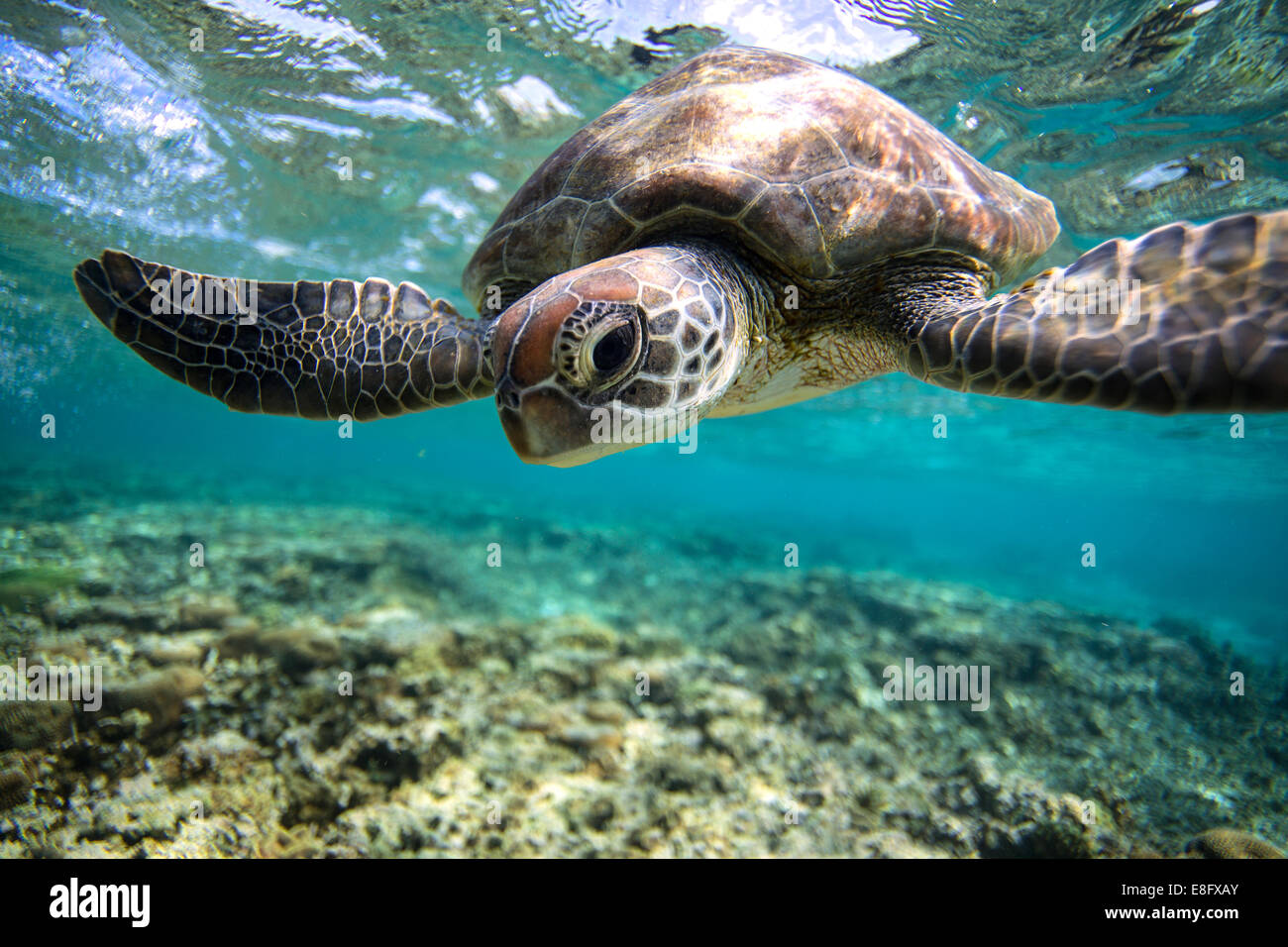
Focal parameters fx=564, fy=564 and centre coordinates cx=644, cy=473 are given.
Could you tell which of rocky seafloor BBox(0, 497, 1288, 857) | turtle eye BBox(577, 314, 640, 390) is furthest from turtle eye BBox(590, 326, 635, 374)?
rocky seafloor BBox(0, 497, 1288, 857)

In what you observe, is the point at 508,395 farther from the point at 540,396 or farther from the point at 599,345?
the point at 599,345

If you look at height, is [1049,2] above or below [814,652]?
above

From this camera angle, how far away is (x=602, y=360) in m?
2.22

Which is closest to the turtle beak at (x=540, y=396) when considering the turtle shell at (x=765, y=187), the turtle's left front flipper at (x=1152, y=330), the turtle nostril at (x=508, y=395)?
the turtle nostril at (x=508, y=395)

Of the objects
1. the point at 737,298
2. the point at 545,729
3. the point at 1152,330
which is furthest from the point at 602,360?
the point at 545,729

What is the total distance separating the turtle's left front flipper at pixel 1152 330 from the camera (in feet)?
7.13

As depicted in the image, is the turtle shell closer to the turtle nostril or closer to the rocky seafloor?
the turtle nostril

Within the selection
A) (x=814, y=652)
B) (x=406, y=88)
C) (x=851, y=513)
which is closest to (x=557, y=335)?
(x=814, y=652)

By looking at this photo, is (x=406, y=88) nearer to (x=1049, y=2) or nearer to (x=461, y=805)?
(x=1049, y=2)

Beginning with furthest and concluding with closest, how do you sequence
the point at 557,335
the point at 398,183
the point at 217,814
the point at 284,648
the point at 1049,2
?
the point at 398,183 → the point at 1049,2 → the point at 284,648 → the point at 217,814 → the point at 557,335

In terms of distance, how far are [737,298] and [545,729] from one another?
11.4 feet

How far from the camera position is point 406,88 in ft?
29.5

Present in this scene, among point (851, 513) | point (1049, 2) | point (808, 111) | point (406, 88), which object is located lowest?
point (851, 513)
